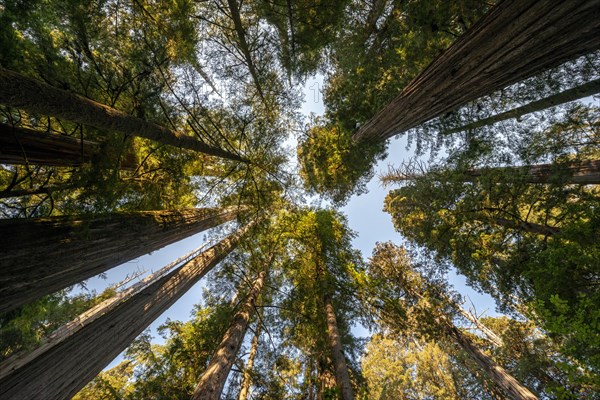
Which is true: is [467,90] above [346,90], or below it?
below

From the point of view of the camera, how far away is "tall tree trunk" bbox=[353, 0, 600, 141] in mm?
1999

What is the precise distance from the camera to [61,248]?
2.78 metres

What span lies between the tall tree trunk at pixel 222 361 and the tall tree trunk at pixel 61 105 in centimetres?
398

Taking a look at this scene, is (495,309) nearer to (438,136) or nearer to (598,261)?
(598,261)

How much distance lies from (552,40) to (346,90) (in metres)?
5.48

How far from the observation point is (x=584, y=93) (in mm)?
4363

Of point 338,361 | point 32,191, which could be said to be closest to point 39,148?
point 32,191

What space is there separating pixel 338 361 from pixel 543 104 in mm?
7600

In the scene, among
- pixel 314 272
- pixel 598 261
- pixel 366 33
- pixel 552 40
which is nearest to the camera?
pixel 552 40

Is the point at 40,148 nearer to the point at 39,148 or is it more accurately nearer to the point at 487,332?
the point at 39,148

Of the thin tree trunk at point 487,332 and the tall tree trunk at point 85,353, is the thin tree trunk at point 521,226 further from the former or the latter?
the tall tree trunk at point 85,353

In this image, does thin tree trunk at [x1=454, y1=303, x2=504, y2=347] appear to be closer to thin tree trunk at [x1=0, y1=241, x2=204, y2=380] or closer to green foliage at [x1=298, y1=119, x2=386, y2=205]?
green foliage at [x1=298, y1=119, x2=386, y2=205]

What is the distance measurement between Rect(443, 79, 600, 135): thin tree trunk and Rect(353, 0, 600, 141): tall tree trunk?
280 centimetres

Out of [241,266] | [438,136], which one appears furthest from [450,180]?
[241,266]
